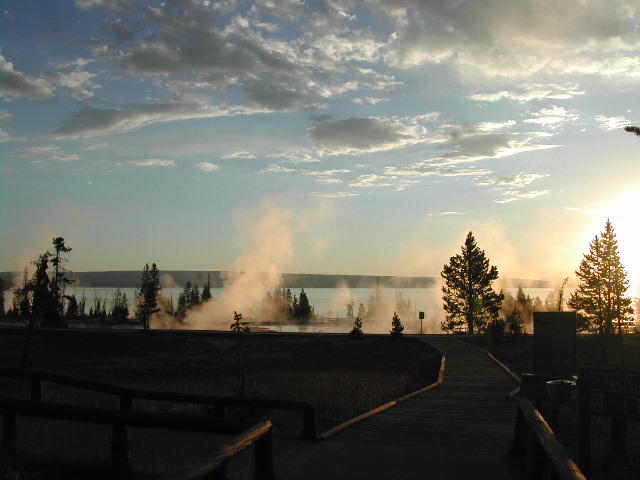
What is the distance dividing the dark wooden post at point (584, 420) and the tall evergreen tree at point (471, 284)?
68.1 m

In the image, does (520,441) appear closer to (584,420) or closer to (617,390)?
(584,420)

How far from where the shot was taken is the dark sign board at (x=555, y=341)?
1270 centimetres

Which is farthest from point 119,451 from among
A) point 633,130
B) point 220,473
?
point 633,130

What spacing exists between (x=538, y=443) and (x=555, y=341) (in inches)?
276

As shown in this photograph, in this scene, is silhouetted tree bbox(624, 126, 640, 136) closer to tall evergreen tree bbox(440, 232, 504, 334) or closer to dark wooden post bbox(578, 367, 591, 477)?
dark wooden post bbox(578, 367, 591, 477)

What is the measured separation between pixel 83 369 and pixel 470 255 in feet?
178

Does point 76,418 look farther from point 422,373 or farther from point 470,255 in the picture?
point 470,255

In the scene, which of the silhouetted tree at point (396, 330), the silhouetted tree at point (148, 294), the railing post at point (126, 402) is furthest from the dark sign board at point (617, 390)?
the silhouetted tree at point (148, 294)

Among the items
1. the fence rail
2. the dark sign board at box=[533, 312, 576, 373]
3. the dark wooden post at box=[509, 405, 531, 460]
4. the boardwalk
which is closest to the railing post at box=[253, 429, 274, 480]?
the boardwalk

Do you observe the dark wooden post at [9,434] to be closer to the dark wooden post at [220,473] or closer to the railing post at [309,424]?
the railing post at [309,424]

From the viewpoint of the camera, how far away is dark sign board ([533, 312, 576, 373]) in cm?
1270

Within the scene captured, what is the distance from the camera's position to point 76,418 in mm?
6809

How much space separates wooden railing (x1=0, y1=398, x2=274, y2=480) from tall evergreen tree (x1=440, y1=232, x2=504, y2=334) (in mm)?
70129

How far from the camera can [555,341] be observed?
1282 cm
